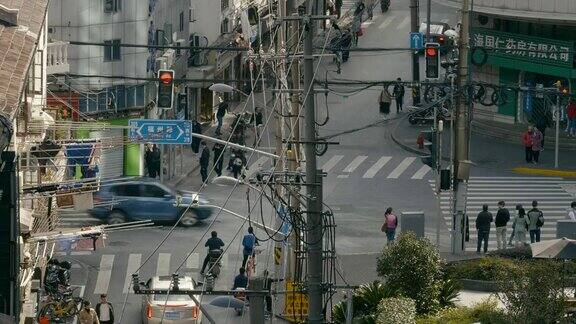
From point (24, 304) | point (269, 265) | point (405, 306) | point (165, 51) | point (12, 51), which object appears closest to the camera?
point (12, 51)

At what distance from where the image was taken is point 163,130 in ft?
175

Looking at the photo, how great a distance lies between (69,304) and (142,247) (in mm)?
9614

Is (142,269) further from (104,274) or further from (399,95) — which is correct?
(399,95)

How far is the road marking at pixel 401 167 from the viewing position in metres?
62.8

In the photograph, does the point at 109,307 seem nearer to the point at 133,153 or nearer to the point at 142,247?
the point at 142,247

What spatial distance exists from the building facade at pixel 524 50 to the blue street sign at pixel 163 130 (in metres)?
16.4

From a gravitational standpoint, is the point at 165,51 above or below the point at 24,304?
above

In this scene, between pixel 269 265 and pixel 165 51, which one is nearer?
pixel 269 265

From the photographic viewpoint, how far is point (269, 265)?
50.9 m

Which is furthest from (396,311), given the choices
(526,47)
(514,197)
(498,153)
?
(526,47)

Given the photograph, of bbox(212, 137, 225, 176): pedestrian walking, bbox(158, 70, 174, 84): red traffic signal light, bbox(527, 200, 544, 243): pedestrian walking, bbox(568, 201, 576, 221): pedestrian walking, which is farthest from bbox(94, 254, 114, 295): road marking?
bbox(568, 201, 576, 221): pedestrian walking

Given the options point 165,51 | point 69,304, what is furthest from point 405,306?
point 165,51

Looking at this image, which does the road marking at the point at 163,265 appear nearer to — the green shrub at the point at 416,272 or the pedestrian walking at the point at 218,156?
the pedestrian walking at the point at 218,156

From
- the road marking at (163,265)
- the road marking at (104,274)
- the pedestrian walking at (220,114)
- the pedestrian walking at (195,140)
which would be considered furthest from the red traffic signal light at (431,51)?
the pedestrian walking at (220,114)
